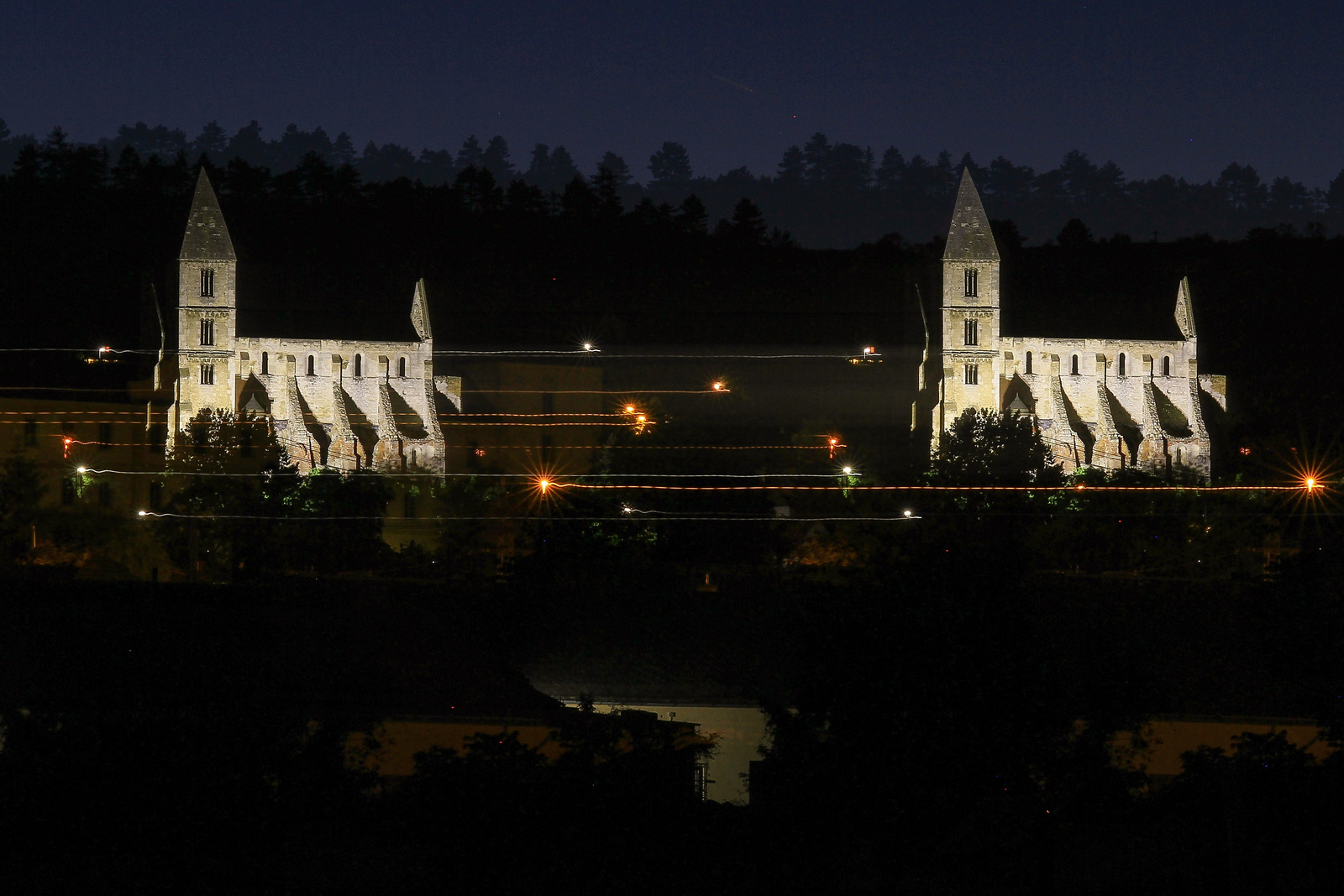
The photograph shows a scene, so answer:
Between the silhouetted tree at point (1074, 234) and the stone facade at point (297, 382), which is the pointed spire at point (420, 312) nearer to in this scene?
the stone facade at point (297, 382)

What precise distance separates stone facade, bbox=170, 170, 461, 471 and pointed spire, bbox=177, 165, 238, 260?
0.03 m

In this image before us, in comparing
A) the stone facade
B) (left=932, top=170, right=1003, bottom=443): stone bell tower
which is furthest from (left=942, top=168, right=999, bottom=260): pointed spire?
the stone facade

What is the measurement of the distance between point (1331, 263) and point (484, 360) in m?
51.0

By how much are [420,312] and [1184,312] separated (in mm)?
33075

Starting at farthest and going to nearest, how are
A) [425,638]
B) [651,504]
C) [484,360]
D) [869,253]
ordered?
[869,253] < [484,360] < [651,504] < [425,638]

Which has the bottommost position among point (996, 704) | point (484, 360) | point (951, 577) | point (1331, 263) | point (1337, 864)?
point (1337, 864)

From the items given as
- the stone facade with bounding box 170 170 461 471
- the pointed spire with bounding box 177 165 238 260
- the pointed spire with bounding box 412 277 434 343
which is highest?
the pointed spire with bounding box 177 165 238 260

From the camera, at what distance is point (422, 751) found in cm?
2491

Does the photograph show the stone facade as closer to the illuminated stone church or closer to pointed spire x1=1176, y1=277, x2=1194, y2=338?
the illuminated stone church

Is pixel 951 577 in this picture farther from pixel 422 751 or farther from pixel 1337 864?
pixel 422 751

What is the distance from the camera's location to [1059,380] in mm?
72250

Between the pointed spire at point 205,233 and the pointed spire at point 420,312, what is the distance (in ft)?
28.7

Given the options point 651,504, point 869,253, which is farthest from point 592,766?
point 869,253

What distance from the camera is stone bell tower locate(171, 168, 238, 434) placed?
224 feet
